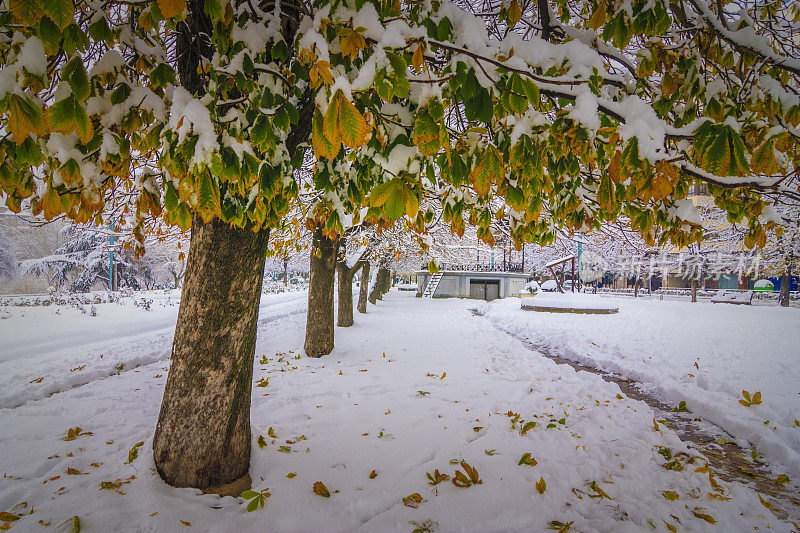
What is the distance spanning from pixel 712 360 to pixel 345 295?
8.74 m

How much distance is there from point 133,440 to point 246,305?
190cm

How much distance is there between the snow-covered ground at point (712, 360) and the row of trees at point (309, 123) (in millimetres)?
2743

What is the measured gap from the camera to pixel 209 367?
2.49 metres

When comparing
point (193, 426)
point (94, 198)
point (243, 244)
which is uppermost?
point (94, 198)

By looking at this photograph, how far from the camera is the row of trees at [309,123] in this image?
1540mm

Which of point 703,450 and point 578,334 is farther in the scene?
point 578,334

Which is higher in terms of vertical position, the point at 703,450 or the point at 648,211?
the point at 648,211

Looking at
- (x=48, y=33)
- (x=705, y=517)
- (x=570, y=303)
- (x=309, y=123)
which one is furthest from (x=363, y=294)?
(x=48, y=33)

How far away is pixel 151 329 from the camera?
1034 cm

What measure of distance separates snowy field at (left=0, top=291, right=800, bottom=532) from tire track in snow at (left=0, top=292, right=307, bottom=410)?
42mm

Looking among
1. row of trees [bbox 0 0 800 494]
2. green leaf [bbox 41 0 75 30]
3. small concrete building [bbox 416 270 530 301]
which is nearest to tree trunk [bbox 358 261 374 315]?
row of trees [bbox 0 0 800 494]

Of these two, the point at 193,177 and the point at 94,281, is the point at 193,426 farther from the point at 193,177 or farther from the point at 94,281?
the point at 94,281

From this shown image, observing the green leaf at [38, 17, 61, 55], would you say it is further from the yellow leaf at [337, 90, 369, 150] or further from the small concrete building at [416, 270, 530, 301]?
the small concrete building at [416, 270, 530, 301]

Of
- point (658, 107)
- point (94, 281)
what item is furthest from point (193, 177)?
point (94, 281)
